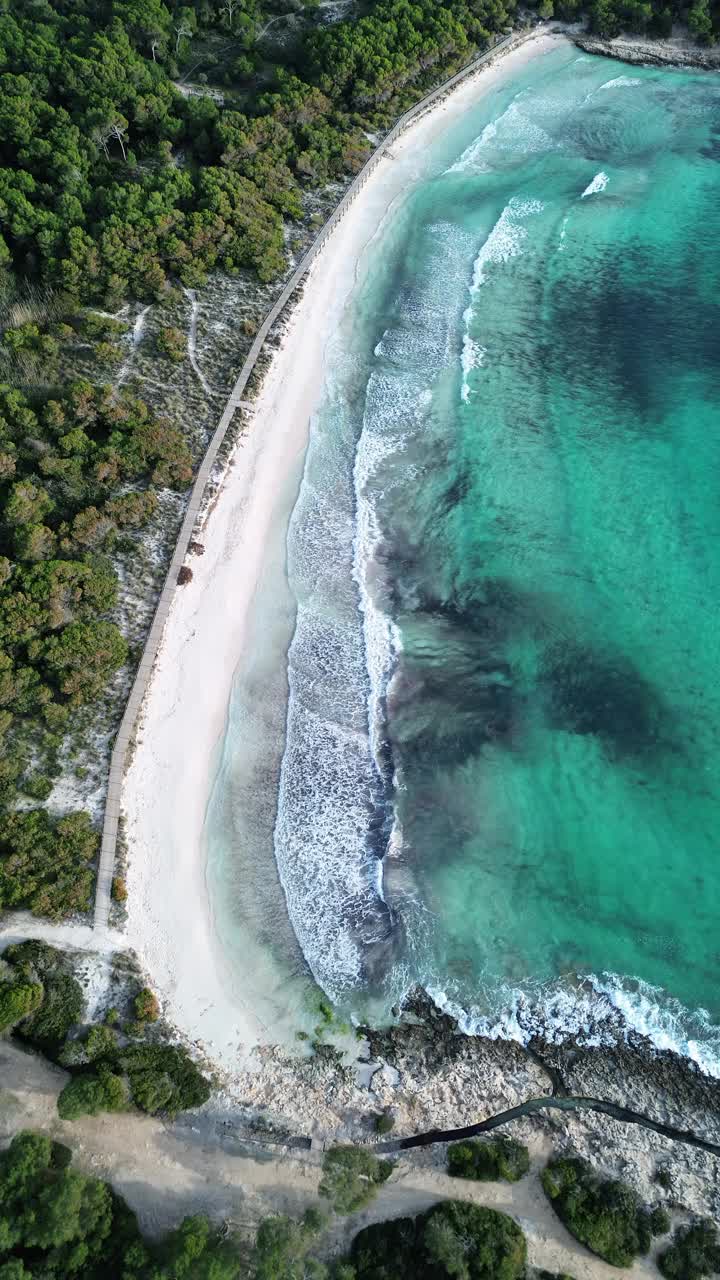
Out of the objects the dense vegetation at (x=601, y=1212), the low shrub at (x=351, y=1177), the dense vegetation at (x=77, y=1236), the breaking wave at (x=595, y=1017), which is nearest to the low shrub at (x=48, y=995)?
the dense vegetation at (x=77, y=1236)

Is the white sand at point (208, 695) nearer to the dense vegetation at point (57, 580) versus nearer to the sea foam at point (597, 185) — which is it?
the dense vegetation at point (57, 580)

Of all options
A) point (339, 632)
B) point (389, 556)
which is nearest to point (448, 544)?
point (389, 556)

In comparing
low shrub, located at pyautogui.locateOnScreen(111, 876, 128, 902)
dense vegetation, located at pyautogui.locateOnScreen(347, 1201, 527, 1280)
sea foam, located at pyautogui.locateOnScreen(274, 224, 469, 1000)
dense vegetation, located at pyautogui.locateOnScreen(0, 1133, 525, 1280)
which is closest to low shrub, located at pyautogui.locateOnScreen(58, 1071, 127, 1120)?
dense vegetation, located at pyautogui.locateOnScreen(0, 1133, 525, 1280)

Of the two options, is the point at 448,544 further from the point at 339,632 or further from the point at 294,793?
the point at 294,793

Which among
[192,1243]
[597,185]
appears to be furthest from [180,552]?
[597,185]

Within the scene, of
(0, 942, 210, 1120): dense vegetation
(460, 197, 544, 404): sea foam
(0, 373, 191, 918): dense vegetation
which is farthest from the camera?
(460, 197, 544, 404): sea foam

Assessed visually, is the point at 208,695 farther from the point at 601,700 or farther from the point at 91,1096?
the point at 601,700

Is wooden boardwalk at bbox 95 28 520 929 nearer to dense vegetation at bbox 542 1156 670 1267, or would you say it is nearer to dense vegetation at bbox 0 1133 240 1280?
dense vegetation at bbox 0 1133 240 1280
